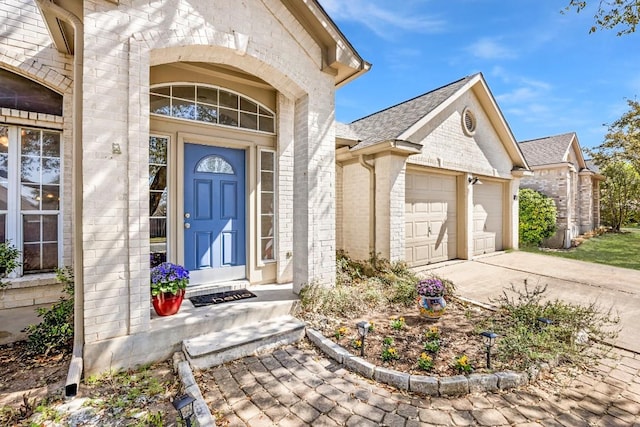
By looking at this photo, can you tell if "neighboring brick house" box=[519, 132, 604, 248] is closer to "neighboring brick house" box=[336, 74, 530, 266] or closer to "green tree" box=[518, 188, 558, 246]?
"green tree" box=[518, 188, 558, 246]

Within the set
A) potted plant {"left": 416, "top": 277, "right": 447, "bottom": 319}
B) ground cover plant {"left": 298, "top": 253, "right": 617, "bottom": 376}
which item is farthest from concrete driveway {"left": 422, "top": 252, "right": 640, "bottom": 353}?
potted plant {"left": 416, "top": 277, "right": 447, "bottom": 319}

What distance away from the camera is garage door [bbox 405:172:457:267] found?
7.34 metres

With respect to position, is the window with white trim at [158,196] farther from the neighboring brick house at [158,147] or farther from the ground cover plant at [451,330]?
the ground cover plant at [451,330]

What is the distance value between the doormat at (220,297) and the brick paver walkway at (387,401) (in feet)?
4.14

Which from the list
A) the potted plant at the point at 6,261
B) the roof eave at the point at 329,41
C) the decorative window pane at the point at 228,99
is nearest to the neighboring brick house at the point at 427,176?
the roof eave at the point at 329,41

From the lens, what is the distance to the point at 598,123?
1466cm

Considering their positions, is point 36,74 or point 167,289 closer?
point 167,289

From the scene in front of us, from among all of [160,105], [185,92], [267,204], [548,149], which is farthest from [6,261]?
[548,149]

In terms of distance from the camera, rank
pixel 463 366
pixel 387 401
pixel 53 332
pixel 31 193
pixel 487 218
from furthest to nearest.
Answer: pixel 487 218 < pixel 31 193 < pixel 53 332 < pixel 463 366 < pixel 387 401

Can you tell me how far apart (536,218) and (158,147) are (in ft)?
45.1

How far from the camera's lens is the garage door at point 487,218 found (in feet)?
29.9

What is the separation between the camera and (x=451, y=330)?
13.0ft

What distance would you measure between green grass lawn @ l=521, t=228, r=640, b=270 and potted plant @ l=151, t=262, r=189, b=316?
11221mm

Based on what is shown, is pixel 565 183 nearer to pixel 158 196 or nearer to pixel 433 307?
pixel 433 307
